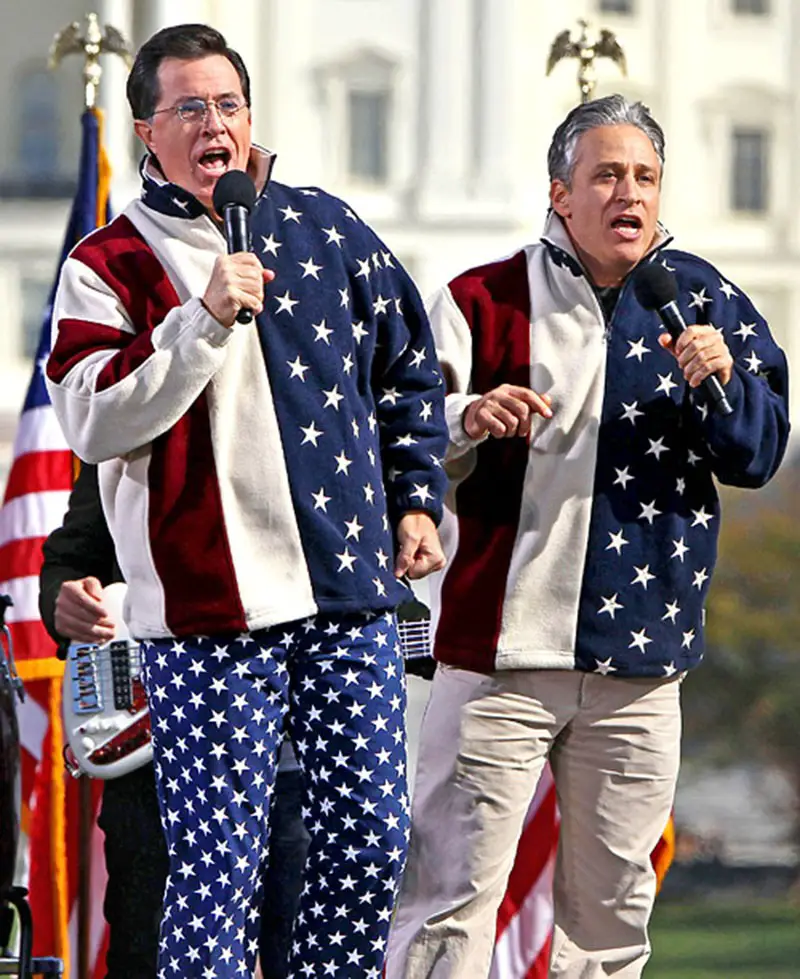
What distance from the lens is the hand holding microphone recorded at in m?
2.86

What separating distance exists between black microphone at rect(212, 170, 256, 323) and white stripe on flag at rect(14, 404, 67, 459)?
6.83 feet

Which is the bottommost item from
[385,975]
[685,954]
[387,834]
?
[685,954]

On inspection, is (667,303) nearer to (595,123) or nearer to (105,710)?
(595,123)

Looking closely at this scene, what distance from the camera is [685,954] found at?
22.7m

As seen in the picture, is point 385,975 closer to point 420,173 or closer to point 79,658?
point 79,658

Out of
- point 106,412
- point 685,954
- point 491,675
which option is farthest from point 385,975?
point 685,954

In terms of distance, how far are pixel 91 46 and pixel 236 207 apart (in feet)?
6.61

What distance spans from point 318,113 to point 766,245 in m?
7.91

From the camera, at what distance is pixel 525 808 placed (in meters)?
3.56

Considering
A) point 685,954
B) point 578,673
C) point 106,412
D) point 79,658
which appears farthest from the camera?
point 685,954

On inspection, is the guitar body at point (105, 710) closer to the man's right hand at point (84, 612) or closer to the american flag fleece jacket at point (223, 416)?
the man's right hand at point (84, 612)

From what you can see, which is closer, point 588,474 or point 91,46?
point 588,474

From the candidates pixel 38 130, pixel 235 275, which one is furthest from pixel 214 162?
pixel 38 130

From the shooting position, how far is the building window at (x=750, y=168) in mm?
40406
